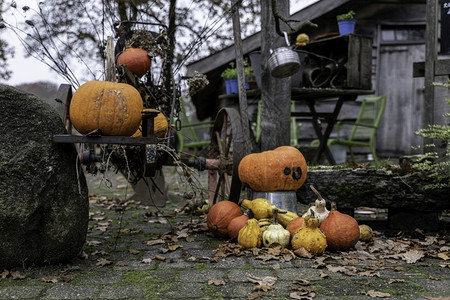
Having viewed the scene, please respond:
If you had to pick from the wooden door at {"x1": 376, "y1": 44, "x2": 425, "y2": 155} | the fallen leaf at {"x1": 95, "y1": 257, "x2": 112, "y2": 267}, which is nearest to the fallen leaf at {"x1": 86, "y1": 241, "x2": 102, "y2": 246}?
the fallen leaf at {"x1": 95, "y1": 257, "x2": 112, "y2": 267}

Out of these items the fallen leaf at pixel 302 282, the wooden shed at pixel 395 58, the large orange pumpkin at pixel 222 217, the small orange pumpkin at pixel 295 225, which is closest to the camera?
the fallen leaf at pixel 302 282

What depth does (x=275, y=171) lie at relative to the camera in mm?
3709

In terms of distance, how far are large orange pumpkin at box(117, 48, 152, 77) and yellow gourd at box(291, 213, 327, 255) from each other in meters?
1.72

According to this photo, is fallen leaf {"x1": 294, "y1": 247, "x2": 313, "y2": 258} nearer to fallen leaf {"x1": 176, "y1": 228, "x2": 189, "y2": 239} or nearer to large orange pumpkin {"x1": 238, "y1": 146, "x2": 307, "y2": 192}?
large orange pumpkin {"x1": 238, "y1": 146, "x2": 307, "y2": 192}

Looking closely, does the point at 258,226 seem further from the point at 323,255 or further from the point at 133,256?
the point at 133,256

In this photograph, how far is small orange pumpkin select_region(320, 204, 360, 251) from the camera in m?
3.24

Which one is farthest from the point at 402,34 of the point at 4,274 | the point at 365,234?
the point at 4,274

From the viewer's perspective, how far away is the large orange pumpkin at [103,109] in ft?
9.30

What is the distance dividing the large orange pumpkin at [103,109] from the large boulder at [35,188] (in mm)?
152

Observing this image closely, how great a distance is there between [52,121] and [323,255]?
1992mm

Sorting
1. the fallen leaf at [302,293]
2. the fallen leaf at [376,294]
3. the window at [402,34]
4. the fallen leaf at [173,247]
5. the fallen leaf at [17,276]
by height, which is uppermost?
the window at [402,34]

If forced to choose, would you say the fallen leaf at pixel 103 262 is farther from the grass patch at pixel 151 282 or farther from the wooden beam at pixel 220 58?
the wooden beam at pixel 220 58

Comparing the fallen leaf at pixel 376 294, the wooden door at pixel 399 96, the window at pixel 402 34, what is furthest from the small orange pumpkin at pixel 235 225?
the window at pixel 402 34

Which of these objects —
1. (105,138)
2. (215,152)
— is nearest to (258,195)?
(215,152)
